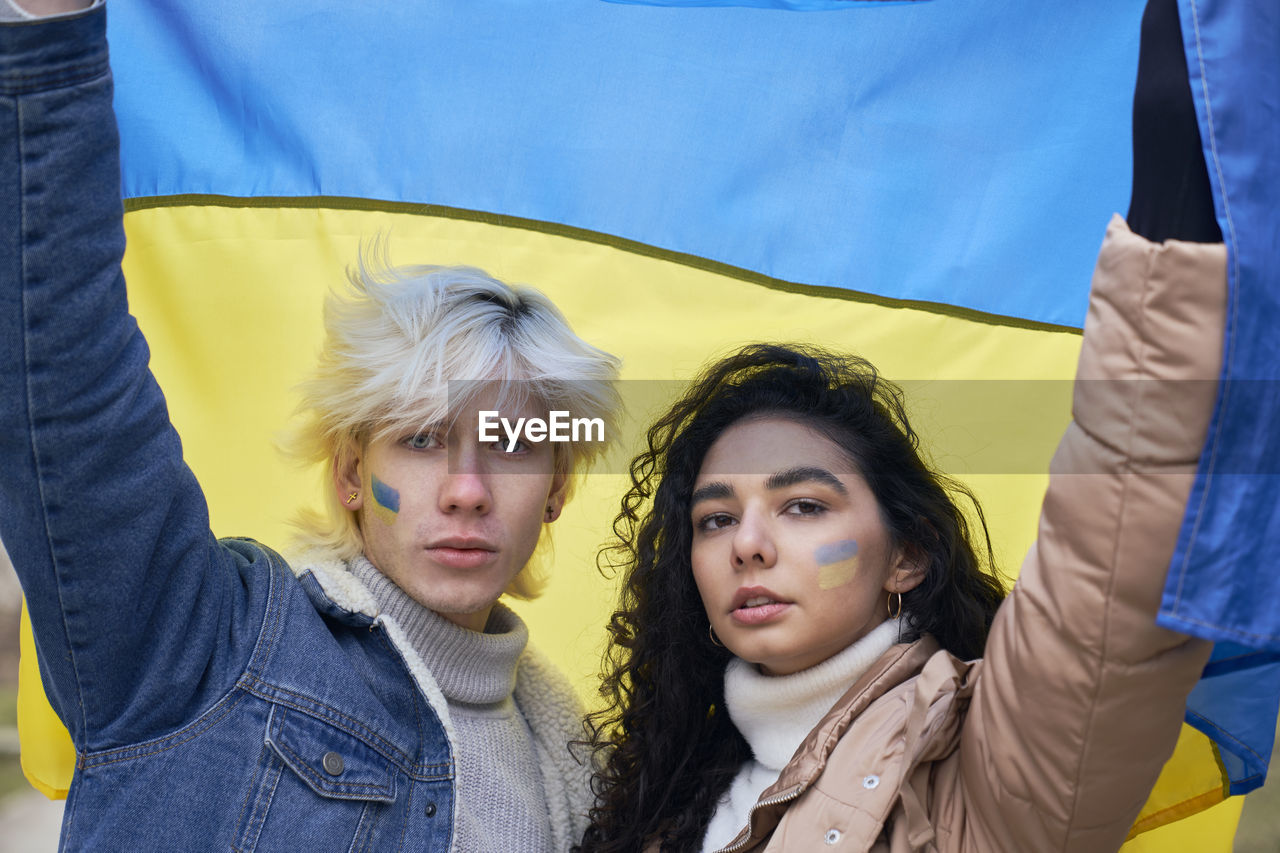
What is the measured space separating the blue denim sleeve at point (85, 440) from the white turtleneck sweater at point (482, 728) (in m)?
0.50

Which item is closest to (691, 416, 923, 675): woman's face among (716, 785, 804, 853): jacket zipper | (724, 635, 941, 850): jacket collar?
(724, 635, 941, 850): jacket collar

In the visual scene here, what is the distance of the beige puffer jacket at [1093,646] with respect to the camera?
149cm

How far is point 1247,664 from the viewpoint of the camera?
1.95 m

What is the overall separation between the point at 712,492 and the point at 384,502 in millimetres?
700

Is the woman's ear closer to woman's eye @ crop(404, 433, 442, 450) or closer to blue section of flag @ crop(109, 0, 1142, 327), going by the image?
woman's eye @ crop(404, 433, 442, 450)

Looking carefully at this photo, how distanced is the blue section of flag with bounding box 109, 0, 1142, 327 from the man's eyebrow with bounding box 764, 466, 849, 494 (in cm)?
115

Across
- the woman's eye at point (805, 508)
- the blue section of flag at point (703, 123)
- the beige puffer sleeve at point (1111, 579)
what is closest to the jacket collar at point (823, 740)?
the woman's eye at point (805, 508)

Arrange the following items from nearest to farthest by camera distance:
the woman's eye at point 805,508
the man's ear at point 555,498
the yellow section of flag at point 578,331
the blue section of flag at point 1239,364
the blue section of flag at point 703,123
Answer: the blue section of flag at point 1239,364 → the woman's eye at point 805,508 → the man's ear at point 555,498 → the blue section of flag at point 703,123 → the yellow section of flag at point 578,331

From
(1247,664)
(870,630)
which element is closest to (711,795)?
(870,630)

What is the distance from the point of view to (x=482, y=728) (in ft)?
8.64

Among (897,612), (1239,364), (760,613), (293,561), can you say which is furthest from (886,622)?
(293,561)

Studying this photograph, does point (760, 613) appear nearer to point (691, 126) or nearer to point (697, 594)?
point (697, 594)

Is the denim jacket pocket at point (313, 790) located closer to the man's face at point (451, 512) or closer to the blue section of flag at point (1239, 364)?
the man's face at point (451, 512)

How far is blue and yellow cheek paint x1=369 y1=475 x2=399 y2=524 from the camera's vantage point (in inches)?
102
